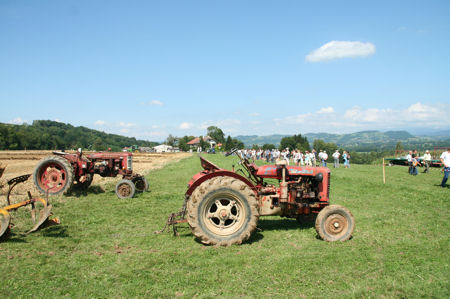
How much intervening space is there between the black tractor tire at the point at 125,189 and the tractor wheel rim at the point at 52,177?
1.94m

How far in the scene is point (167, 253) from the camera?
5.34 metres

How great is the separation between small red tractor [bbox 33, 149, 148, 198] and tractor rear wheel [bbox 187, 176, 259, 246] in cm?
604

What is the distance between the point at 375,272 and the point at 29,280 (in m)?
5.12

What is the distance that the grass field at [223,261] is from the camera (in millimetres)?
4043

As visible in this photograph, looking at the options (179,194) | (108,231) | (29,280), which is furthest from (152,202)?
(29,280)

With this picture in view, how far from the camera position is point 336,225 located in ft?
20.0

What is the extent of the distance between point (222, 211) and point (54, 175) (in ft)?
26.8

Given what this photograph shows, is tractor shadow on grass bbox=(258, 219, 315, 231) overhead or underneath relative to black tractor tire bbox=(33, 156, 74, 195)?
underneath

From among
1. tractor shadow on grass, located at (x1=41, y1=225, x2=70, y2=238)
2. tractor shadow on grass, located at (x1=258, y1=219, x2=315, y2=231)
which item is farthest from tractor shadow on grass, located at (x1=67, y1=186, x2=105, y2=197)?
tractor shadow on grass, located at (x1=258, y1=219, x2=315, y2=231)

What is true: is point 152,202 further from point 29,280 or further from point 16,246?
point 29,280

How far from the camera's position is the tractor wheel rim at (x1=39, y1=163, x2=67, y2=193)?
11.0m

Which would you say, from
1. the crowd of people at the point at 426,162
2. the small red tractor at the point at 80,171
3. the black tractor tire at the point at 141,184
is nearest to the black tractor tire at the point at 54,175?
the small red tractor at the point at 80,171

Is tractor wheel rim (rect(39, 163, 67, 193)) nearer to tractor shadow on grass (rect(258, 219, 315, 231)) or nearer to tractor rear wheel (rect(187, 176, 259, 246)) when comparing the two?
tractor rear wheel (rect(187, 176, 259, 246))

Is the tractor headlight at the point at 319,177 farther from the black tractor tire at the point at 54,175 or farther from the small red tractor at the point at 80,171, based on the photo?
the black tractor tire at the point at 54,175
